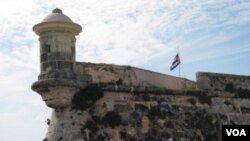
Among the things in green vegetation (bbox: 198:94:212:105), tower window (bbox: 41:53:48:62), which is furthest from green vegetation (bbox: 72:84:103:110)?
green vegetation (bbox: 198:94:212:105)

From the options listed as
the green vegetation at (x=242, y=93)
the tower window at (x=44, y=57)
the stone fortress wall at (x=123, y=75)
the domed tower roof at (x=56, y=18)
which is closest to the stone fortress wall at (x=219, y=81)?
the green vegetation at (x=242, y=93)

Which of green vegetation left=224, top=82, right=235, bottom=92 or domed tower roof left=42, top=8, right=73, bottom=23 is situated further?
green vegetation left=224, top=82, right=235, bottom=92

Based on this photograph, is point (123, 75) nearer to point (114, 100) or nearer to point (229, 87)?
point (114, 100)

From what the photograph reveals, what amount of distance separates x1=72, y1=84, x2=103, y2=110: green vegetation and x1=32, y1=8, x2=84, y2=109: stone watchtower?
0.24 m

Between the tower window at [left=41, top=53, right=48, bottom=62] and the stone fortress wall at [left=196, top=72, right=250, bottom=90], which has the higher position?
the tower window at [left=41, top=53, right=48, bottom=62]

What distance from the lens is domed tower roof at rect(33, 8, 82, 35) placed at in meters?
21.1

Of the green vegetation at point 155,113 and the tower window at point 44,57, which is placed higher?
the tower window at point 44,57

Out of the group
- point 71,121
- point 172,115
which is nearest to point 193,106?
point 172,115

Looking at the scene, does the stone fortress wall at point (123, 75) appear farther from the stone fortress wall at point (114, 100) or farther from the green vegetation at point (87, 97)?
the green vegetation at point (87, 97)

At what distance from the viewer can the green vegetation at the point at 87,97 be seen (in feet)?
71.0

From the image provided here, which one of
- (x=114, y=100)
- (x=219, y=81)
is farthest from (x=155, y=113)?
(x=219, y=81)

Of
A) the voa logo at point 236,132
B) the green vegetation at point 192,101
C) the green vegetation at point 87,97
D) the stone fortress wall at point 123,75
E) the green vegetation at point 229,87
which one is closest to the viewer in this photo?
the voa logo at point 236,132

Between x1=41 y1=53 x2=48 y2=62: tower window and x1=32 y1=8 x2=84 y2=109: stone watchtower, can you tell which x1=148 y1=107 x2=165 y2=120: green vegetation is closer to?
x1=32 y1=8 x2=84 y2=109: stone watchtower

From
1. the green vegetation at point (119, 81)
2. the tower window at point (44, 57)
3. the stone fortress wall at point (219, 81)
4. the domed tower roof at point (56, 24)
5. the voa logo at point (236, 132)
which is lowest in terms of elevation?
the voa logo at point (236, 132)
